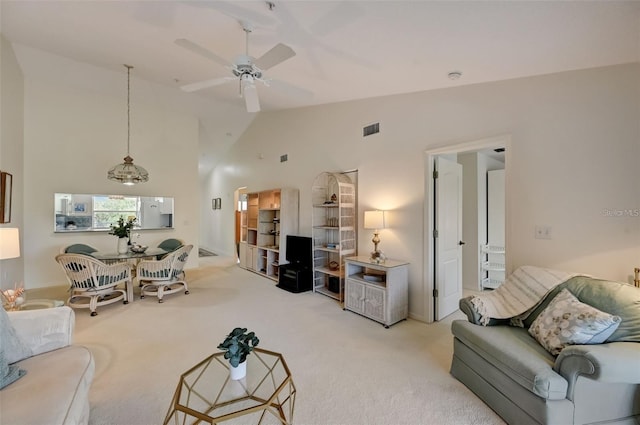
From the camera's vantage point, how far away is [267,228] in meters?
6.27

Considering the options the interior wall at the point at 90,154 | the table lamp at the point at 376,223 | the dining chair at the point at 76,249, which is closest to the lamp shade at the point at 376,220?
the table lamp at the point at 376,223

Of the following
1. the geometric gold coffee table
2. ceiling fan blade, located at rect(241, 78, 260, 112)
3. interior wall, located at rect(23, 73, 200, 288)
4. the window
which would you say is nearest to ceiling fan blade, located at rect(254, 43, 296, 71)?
ceiling fan blade, located at rect(241, 78, 260, 112)

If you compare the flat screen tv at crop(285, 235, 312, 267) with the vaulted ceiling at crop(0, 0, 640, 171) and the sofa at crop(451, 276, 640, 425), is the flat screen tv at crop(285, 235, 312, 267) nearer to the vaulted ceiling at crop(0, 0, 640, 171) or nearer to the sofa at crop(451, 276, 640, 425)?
the vaulted ceiling at crop(0, 0, 640, 171)

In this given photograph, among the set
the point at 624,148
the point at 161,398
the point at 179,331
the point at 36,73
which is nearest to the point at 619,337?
the point at 624,148

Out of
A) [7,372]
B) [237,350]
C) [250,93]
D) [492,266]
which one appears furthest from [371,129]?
[7,372]

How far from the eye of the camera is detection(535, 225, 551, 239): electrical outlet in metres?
2.54

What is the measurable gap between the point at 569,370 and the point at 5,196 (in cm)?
604

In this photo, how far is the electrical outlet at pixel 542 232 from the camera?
254cm

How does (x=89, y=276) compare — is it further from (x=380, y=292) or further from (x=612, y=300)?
(x=612, y=300)

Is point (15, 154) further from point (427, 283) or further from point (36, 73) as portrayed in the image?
point (427, 283)

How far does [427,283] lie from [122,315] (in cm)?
401

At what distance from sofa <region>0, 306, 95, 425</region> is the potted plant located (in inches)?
29.0

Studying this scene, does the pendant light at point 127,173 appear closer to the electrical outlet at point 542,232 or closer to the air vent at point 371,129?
the air vent at point 371,129

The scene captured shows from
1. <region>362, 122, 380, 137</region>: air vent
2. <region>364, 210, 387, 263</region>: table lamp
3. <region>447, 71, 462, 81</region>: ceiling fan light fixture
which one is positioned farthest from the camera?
<region>362, 122, 380, 137</region>: air vent
